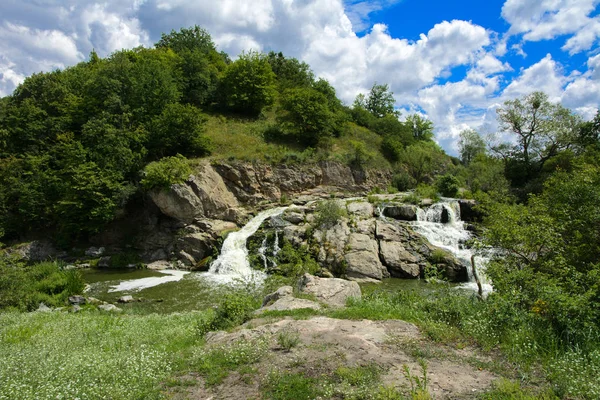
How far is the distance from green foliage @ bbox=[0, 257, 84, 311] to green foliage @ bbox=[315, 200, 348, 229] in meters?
14.2

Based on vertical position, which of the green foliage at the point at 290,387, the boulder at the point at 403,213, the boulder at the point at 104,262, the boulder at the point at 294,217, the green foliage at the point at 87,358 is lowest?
the boulder at the point at 104,262

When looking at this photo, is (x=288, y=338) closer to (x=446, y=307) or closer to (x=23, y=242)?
(x=446, y=307)

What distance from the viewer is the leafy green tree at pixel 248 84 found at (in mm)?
42656

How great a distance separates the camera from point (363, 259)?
20.5 meters

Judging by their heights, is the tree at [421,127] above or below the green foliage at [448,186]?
above

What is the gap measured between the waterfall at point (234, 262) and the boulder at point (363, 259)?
5.34 metres

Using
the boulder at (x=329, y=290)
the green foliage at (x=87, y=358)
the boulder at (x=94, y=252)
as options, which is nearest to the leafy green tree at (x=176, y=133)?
the boulder at (x=94, y=252)

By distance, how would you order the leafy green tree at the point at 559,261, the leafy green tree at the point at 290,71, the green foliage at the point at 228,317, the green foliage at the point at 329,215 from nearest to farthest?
the leafy green tree at the point at 559,261 → the green foliage at the point at 228,317 → the green foliage at the point at 329,215 → the leafy green tree at the point at 290,71

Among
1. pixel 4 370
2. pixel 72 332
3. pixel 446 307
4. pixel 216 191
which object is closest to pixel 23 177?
pixel 216 191

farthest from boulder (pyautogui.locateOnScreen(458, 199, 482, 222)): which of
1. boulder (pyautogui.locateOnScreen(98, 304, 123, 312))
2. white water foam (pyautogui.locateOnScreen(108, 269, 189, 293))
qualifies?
boulder (pyautogui.locateOnScreen(98, 304, 123, 312))

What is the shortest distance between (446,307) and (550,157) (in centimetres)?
3395

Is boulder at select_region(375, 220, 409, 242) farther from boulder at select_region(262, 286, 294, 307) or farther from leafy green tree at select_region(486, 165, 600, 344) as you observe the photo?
boulder at select_region(262, 286, 294, 307)

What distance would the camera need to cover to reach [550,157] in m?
34.1

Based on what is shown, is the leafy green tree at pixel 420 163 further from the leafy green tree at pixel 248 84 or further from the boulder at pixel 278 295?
the boulder at pixel 278 295
